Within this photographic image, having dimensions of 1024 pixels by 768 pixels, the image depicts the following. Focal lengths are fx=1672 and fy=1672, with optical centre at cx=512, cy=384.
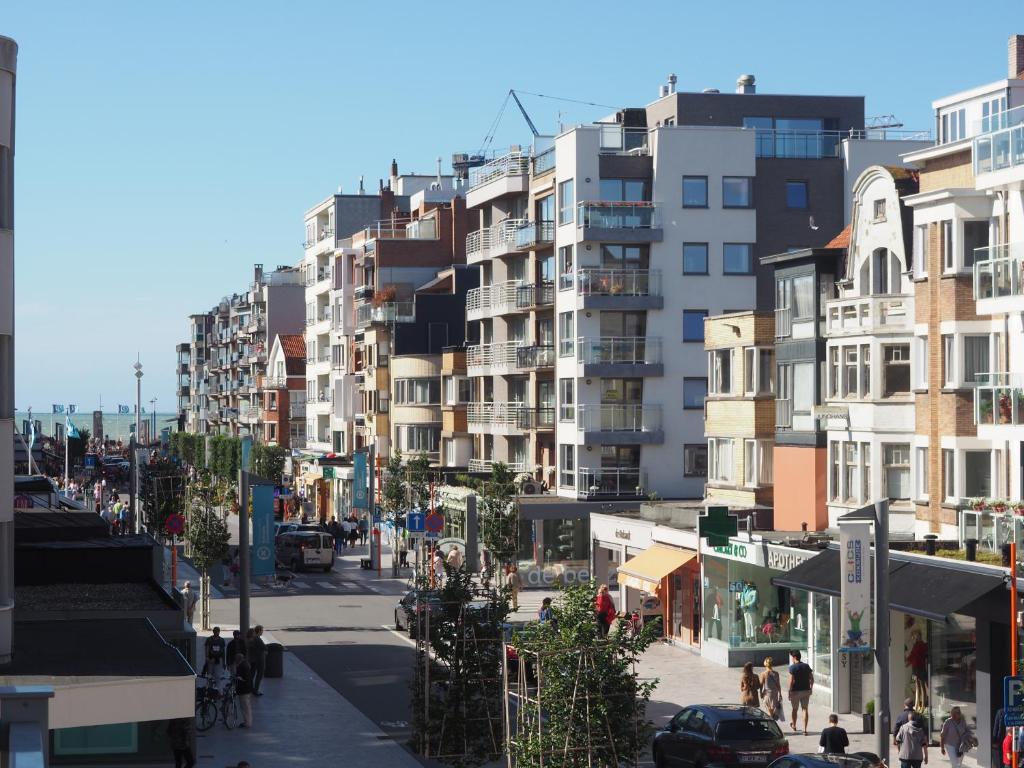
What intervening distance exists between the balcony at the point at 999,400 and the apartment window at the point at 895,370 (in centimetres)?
489

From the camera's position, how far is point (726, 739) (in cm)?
2644

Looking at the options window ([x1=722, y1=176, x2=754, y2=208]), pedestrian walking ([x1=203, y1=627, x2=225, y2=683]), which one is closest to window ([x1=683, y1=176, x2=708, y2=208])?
window ([x1=722, y1=176, x2=754, y2=208])

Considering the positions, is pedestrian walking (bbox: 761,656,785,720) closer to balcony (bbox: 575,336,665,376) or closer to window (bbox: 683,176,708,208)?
balcony (bbox: 575,336,665,376)

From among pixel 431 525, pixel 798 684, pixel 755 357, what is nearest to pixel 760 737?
pixel 798 684

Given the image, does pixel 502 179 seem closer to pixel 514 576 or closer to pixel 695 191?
pixel 695 191

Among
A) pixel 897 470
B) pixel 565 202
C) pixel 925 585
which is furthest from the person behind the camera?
pixel 565 202

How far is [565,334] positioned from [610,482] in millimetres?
6103

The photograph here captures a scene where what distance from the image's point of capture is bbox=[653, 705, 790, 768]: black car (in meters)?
26.3

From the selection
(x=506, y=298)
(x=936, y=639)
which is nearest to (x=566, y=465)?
(x=506, y=298)

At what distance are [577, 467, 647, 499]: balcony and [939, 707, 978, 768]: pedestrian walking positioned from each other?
109 ft

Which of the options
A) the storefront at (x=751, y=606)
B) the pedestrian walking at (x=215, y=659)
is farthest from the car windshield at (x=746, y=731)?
the pedestrian walking at (x=215, y=659)

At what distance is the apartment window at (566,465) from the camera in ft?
207

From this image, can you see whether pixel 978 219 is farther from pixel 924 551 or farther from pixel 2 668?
pixel 2 668

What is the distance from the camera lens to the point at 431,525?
181 feet
